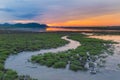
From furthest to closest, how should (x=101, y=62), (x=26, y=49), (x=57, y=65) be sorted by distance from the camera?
(x=26, y=49), (x=101, y=62), (x=57, y=65)

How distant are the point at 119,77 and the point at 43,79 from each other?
7.09 m

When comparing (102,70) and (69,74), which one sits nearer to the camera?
(69,74)

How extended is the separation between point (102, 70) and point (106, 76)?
2311 millimetres

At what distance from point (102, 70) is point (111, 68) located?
149 centimetres

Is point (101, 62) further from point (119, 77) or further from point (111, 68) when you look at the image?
point (119, 77)

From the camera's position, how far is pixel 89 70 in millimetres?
22953

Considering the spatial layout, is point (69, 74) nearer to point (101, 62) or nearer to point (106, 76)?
point (106, 76)

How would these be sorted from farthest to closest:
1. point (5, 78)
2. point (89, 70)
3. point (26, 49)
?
point (26, 49), point (89, 70), point (5, 78)

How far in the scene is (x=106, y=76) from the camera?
2080 cm

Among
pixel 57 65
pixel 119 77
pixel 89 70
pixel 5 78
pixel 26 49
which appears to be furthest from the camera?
pixel 26 49

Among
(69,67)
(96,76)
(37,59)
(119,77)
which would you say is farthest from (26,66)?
(119,77)

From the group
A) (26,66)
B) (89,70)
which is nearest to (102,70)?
(89,70)

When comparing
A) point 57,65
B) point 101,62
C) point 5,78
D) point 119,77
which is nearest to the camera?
point 5,78

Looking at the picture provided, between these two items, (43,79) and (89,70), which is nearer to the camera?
(43,79)
